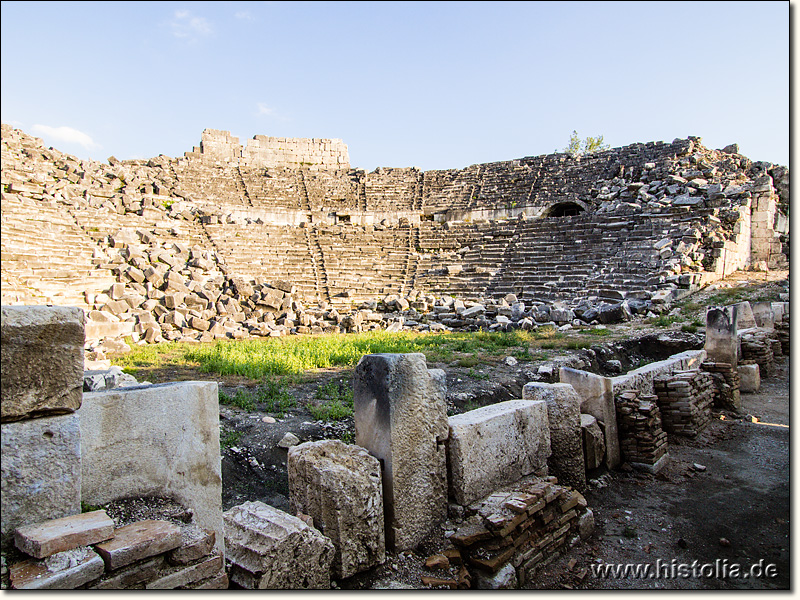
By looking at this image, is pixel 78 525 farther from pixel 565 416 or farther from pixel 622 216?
pixel 622 216

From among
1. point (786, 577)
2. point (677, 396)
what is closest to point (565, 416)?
point (786, 577)

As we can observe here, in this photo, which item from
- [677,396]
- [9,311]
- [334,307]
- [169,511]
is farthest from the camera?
[334,307]

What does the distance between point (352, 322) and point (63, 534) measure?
40.2 feet

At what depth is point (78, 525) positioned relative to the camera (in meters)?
1.93

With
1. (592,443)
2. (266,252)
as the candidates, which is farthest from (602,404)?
(266,252)

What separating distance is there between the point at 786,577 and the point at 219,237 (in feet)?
61.4

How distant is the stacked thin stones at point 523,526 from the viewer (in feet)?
10.4

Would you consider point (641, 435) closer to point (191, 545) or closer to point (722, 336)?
point (722, 336)

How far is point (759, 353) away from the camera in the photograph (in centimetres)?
911

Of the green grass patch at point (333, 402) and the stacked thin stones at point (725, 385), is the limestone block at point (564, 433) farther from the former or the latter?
the stacked thin stones at point (725, 385)

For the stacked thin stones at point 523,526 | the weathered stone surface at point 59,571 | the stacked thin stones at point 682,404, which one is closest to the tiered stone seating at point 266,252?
the stacked thin stones at point 682,404

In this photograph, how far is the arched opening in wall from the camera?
74.8ft
